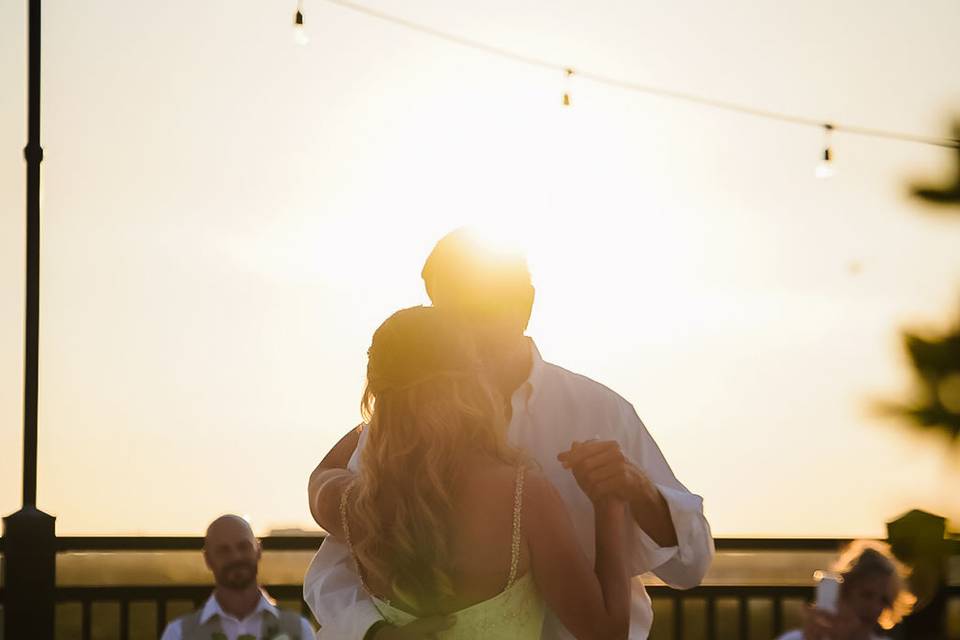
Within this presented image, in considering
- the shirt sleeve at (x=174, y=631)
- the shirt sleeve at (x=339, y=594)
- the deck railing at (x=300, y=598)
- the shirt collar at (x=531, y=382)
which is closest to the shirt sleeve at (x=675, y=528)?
the shirt collar at (x=531, y=382)

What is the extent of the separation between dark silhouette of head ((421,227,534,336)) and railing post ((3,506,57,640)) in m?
6.69

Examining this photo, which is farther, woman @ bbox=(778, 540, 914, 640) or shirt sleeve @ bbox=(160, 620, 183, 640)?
shirt sleeve @ bbox=(160, 620, 183, 640)

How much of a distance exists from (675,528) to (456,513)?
23.6 inches

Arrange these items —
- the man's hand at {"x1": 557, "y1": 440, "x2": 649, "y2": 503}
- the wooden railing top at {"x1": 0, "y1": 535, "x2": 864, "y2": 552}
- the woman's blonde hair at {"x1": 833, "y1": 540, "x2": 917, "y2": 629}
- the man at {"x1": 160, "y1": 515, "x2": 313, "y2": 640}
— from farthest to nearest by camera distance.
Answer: the wooden railing top at {"x1": 0, "y1": 535, "x2": 864, "y2": 552}, the man at {"x1": 160, "y1": 515, "x2": 313, "y2": 640}, the woman's blonde hair at {"x1": 833, "y1": 540, "x2": 917, "y2": 629}, the man's hand at {"x1": 557, "y1": 440, "x2": 649, "y2": 503}

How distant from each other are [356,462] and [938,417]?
1638 cm

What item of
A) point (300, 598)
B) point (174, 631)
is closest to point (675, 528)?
point (174, 631)

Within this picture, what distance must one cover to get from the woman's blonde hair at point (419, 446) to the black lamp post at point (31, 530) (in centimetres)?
685

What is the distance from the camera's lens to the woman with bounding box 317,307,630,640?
356cm

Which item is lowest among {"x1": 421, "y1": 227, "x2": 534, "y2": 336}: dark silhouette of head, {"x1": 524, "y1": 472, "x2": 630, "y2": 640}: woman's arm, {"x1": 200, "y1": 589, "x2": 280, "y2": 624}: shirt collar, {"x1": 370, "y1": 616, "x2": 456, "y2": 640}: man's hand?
{"x1": 200, "y1": 589, "x2": 280, "y2": 624}: shirt collar

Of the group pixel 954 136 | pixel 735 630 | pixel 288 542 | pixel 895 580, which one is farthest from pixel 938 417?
pixel 895 580

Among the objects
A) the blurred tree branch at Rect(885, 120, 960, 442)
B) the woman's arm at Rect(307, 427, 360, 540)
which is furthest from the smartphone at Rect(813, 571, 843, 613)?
the blurred tree branch at Rect(885, 120, 960, 442)

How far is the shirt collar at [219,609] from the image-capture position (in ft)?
26.6

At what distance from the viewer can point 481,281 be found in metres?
3.95

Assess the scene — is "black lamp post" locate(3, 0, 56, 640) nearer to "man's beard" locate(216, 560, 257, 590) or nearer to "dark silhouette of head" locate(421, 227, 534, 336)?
"man's beard" locate(216, 560, 257, 590)
